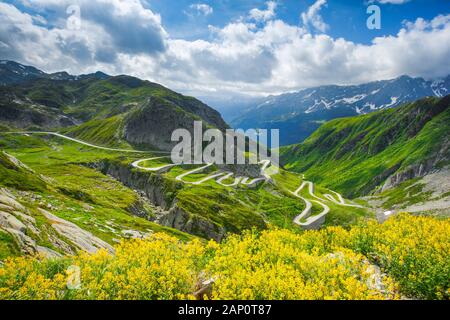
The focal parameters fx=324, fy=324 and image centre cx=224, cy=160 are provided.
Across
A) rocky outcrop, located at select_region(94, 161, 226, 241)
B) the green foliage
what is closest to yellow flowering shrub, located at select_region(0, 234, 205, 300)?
the green foliage

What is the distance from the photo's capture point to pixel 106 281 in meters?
12.2

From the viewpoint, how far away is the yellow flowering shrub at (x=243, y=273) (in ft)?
38.7

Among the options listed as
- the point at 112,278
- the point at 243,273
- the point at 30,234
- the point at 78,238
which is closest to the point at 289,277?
the point at 243,273

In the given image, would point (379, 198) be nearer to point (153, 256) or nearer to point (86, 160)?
point (86, 160)

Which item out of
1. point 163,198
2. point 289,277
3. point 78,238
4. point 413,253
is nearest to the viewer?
point 289,277

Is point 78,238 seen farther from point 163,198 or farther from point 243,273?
point 163,198

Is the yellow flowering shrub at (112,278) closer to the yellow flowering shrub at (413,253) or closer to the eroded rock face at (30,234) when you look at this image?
the eroded rock face at (30,234)

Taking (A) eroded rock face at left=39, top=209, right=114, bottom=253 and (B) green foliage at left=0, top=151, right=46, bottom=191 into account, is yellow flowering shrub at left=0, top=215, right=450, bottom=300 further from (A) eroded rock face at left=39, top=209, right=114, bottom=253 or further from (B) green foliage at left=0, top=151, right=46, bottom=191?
(B) green foliage at left=0, top=151, right=46, bottom=191

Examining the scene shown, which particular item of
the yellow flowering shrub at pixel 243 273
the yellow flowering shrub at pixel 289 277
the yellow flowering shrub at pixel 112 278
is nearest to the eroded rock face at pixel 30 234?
the yellow flowering shrub at pixel 112 278

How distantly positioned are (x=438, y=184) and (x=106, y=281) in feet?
676

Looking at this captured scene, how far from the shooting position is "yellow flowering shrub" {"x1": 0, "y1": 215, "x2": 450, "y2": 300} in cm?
1180

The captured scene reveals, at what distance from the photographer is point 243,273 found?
41.2 feet
